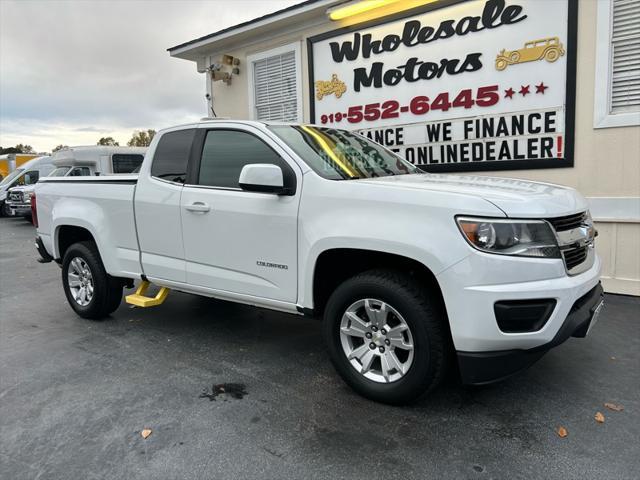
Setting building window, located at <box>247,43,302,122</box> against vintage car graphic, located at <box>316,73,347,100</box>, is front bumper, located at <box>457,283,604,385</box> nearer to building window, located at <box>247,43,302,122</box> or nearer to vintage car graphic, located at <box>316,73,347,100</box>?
vintage car graphic, located at <box>316,73,347,100</box>

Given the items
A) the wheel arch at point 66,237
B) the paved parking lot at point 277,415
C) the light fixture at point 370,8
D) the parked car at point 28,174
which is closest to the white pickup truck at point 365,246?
the paved parking lot at point 277,415

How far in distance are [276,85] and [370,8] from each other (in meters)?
2.45

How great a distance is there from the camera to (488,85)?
658 centimetres

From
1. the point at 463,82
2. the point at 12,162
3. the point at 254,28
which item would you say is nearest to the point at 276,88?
the point at 254,28

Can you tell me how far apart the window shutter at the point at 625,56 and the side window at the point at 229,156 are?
4.51 meters

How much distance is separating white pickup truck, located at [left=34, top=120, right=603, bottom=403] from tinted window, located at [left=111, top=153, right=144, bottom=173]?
11.5m

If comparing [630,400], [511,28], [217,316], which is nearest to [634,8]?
[511,28]

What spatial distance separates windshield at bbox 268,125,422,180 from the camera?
3.59m

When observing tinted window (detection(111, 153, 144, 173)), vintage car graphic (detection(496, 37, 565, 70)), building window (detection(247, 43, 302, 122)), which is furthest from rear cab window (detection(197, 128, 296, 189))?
tinted window (detection(111, 153, 144, 173))

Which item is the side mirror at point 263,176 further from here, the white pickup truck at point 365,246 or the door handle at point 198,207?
the door handle at point 198,207

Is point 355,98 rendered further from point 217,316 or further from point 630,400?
point 630,400

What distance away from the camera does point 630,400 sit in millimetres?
3271

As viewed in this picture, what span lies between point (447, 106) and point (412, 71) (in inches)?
32.1

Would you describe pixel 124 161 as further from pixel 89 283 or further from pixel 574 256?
pixel 574 256
